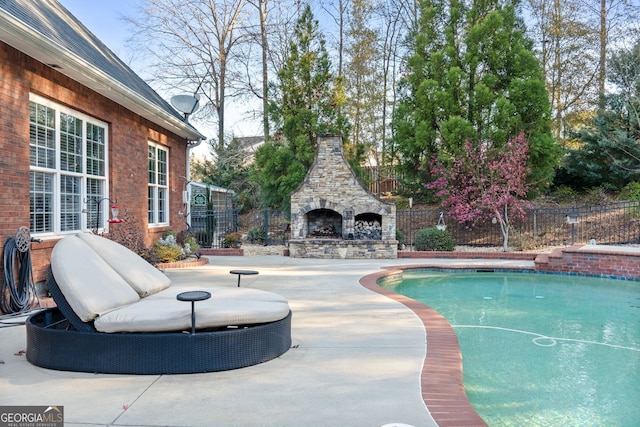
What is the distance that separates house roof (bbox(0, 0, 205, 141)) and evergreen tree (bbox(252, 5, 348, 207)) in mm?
5696

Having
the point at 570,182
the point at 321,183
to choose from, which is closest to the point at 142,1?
the point at 321,183

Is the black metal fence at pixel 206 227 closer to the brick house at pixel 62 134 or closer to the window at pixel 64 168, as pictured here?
the brick house at pixel 62 134

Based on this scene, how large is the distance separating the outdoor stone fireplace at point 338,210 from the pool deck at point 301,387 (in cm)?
728

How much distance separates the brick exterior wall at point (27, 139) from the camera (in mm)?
5367

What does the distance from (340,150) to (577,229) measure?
28.5 ft

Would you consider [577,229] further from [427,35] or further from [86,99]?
[86,99]

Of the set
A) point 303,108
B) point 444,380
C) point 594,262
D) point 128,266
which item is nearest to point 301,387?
point 444,380

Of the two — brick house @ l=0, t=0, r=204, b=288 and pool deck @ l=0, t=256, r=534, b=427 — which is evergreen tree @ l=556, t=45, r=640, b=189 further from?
pool deck @ l=0, t=256, r=534, b=427

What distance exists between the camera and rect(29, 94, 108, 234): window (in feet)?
20.4

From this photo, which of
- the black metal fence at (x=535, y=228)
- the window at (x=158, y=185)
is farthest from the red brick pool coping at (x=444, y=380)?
the black metal fence at (x=535, y=228)

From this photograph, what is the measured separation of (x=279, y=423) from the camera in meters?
2.46

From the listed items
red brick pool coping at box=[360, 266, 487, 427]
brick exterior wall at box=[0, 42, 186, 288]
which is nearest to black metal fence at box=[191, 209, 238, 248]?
brick exterior wall at box=[0, 42, 186, 288]

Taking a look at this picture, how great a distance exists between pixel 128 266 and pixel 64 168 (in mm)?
3696

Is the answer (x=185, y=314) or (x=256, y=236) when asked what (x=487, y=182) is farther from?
(x=185, y=314)
